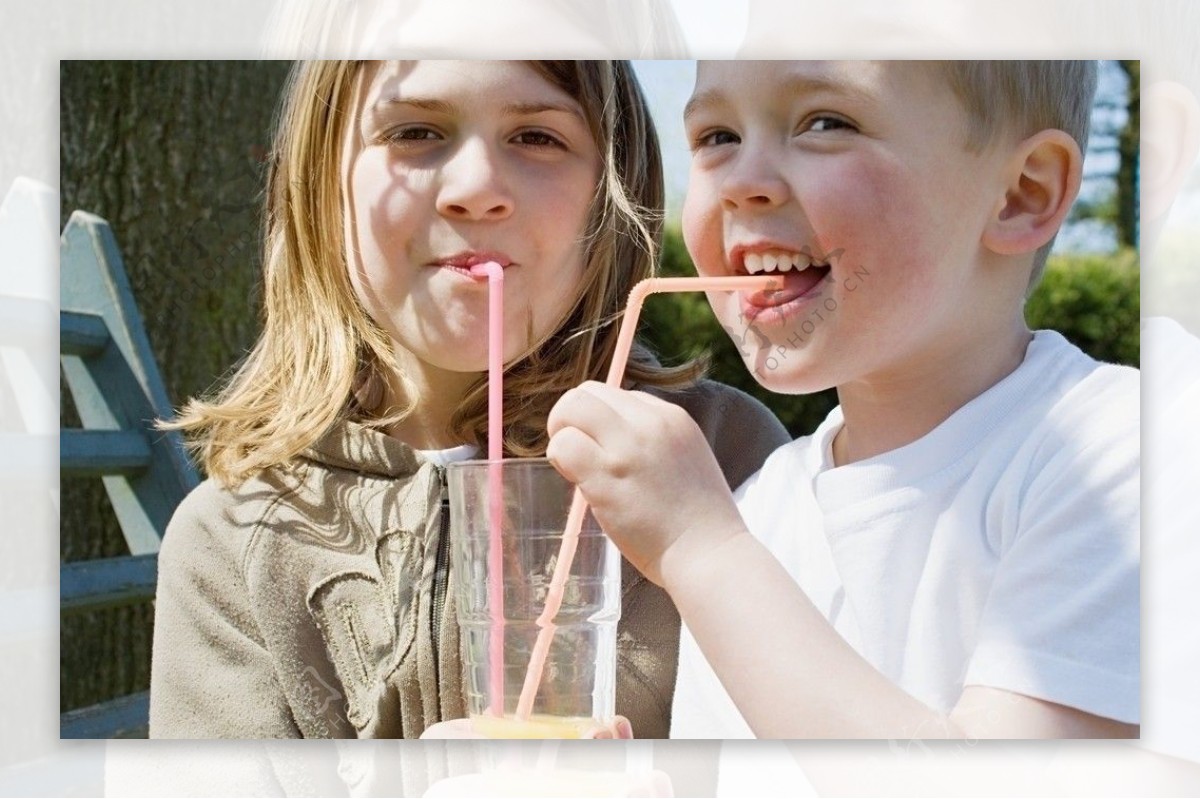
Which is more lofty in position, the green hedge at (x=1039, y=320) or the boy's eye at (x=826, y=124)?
the boy's eye at (x=826, y=124)

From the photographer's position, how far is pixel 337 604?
7.28 ft

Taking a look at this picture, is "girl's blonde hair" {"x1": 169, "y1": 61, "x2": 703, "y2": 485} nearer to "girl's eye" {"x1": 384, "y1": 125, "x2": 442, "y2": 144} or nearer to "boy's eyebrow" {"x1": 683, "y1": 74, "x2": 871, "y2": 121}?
"girl's eye" {"x1": 384, "y1": 125, "x2": 442, "y2": 144}

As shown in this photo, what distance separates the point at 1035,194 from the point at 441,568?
93 centimetres

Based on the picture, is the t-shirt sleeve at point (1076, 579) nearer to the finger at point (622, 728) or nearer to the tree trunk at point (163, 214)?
the finger at point (622, 728)

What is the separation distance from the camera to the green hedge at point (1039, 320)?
2.15 m

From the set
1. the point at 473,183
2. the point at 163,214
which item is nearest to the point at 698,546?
the point at 473,183

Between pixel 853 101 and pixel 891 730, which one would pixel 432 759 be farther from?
pixel 853 101

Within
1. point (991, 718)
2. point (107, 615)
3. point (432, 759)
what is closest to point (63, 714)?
point (107, 615)

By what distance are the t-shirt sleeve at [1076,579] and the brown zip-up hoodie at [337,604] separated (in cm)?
36

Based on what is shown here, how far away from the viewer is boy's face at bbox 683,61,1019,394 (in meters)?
2.13

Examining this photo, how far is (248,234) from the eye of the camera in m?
2.30

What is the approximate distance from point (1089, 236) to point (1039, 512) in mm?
415

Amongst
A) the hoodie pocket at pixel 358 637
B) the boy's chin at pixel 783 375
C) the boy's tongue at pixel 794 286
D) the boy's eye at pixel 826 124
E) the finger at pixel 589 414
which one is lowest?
the hoodie pocket at pixel 358 637

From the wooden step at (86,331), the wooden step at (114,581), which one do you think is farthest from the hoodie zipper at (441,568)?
the wooden step at (86,331)
